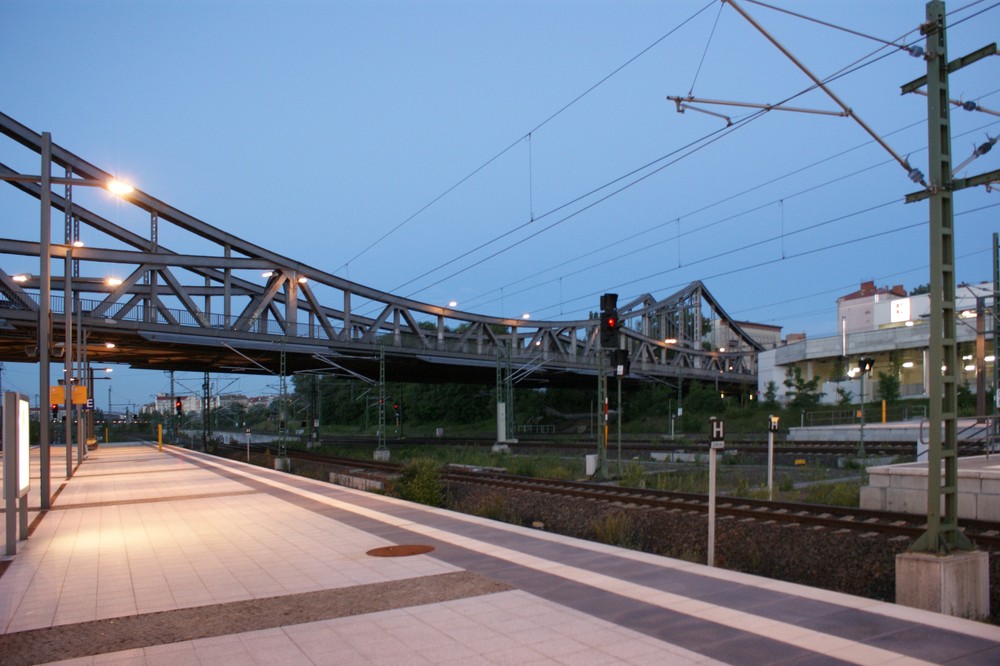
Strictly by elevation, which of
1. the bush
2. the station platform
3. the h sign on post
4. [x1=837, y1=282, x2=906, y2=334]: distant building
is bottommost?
the bush

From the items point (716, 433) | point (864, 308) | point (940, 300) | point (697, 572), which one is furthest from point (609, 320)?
point (864, 308)

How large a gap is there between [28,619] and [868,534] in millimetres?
10497

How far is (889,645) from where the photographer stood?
5.93 meters

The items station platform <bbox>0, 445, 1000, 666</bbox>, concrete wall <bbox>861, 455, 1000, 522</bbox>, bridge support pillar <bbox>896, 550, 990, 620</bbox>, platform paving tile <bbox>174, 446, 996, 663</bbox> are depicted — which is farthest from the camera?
concrete wall <bbox>861, 455, 1000, 522</bbox>

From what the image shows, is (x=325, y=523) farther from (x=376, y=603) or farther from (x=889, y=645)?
(x=889, y=645)


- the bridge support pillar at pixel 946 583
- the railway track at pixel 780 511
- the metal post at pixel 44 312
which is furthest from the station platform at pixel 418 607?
the railway track at pixel 780 511

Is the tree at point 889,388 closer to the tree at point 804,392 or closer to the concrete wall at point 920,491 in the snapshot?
the tree at point 804,392

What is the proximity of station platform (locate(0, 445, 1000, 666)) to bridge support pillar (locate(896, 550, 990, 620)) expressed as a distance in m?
0.62

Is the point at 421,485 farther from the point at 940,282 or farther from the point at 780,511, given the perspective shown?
the point at 940,282

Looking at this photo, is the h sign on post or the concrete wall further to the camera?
the concrete wall

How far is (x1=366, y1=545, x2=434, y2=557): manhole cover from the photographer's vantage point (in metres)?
10.3

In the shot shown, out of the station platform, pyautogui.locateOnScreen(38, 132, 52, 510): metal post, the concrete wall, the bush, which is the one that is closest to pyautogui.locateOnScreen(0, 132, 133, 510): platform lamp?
pyautogui.locateOnScreen(38, 132, 52, 510): metal post

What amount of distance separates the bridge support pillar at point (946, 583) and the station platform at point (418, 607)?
24.3 inches

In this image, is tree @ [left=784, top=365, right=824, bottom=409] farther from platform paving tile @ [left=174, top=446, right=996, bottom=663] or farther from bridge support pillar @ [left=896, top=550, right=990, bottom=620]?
bridge support pillar @ [left=896, top=550, right=990, bottom=620]
